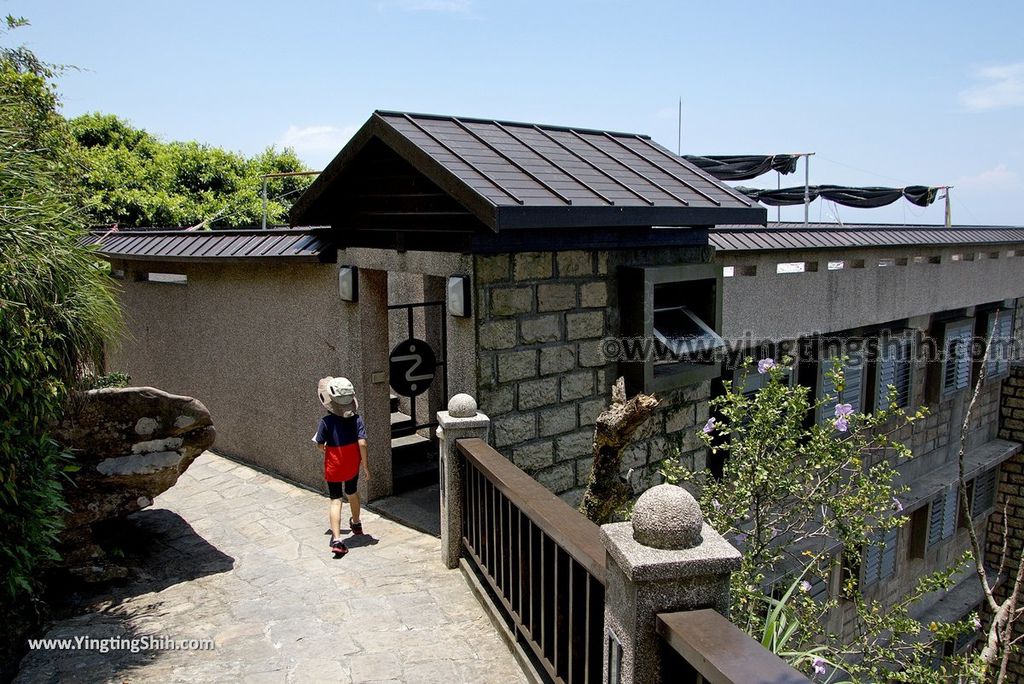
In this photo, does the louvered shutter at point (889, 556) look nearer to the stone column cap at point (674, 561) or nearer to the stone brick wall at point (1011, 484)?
the stone brick wall at point (1011, 484)

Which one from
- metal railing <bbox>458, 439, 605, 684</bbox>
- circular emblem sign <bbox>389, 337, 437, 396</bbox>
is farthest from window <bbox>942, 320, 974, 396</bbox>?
metal railing <bbox>458, 439, 605, 684</bbox>

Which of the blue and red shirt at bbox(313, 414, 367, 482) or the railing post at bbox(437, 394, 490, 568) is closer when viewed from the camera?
the railing post at bbox(437, 394, 490, 568)

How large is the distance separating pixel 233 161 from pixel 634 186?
86.2 feet

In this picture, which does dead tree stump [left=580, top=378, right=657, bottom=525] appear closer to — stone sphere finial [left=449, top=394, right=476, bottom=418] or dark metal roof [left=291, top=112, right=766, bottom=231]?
stone sphere finial [left=449, top=394, right=476, bottom=418]

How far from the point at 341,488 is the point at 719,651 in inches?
186

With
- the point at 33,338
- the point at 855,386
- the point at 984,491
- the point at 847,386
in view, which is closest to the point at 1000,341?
the point at 984,491

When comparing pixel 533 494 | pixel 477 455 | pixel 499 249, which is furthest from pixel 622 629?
pixel 499 249

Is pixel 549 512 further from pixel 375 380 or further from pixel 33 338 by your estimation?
pixel 375 380

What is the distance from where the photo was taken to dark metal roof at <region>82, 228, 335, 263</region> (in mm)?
7523

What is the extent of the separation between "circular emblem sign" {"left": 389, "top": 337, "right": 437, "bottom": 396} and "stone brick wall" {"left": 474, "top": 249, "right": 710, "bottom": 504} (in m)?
2.28

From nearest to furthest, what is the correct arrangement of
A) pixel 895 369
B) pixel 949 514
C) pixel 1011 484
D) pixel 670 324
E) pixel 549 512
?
pixel 549 512, pixel 670 324, pixel 895 369, pixel 949 514, pixel 1011 484

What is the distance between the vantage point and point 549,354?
5922 millimetres

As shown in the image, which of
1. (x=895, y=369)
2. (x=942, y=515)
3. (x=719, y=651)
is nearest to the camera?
(x=719, y=651)

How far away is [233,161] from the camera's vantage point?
2888 cm
